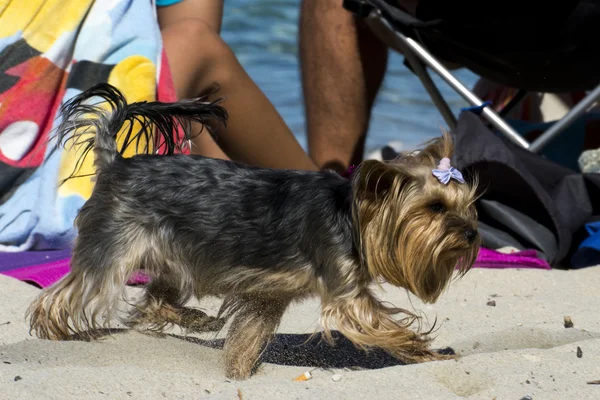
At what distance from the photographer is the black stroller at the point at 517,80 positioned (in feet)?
16.4

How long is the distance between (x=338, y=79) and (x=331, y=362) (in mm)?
3429

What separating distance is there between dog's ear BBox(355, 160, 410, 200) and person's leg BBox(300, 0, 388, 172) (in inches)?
130

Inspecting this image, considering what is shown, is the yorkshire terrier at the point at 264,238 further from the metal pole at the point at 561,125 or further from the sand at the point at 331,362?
the metal pole at the point at 561,125

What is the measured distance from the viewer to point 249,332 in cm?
345

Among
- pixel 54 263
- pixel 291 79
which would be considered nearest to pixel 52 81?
pixel 54 263

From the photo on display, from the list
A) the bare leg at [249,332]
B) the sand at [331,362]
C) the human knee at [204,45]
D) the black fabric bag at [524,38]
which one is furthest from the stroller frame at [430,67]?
the bare leg at [249,332]

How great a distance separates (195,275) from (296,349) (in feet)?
1.79

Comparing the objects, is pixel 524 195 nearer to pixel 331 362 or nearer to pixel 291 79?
pixel 331 362

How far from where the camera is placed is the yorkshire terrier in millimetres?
3236

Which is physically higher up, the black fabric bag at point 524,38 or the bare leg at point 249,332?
the black fabric bag at point 524,38

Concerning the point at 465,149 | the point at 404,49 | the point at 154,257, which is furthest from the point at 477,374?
the point at 404,49

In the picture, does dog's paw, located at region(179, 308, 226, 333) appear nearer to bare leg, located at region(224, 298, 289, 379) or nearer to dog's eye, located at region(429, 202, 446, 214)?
bare leg, located at region(224, 298, 289, 379)

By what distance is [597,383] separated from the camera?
306 centimetres

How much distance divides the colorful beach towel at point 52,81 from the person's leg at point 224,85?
6.1 inches
